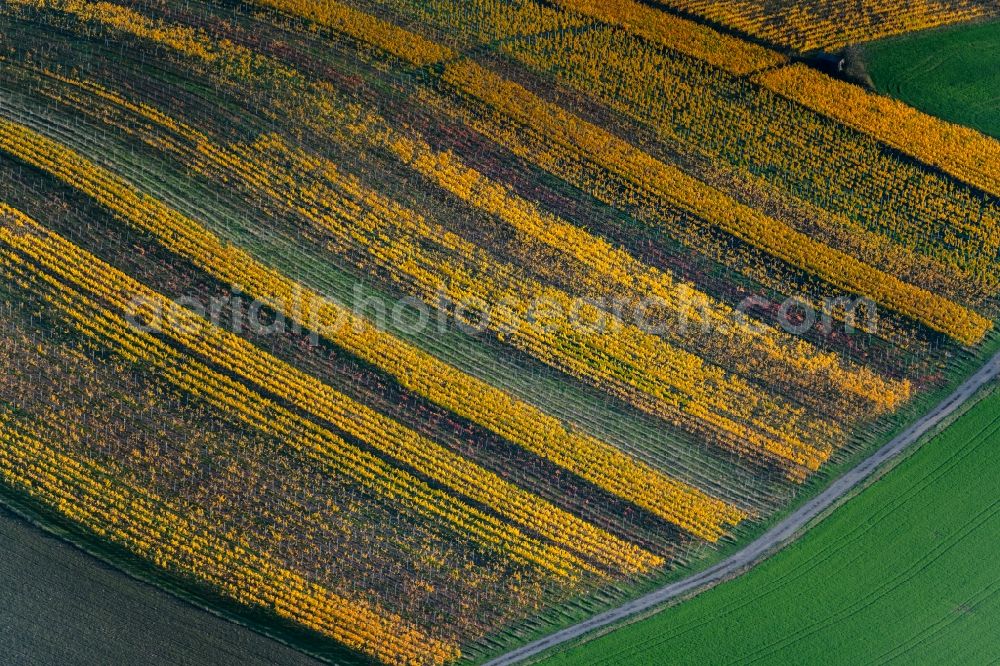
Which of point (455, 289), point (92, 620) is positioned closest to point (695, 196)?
point (455, 289)

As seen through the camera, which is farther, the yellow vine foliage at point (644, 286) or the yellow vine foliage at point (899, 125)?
the yellow vine foliage at point (899, 125)

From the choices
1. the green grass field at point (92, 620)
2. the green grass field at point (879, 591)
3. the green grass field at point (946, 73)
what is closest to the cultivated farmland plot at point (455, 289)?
the green grass field at point (946, 73)

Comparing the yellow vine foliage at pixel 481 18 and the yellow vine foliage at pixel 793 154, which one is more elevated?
the yellow vine foliage at pixel 481 18

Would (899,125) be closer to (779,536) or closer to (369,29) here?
(779,536)

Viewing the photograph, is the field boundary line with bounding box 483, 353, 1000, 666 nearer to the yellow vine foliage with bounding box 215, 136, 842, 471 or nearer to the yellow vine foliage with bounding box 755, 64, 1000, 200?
the yellow vine foliage with bounding box 215, 136, 842, 471

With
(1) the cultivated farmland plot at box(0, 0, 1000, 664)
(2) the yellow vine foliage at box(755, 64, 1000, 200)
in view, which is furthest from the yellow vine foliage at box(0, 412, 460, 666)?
(2) the yellow vine foliage at box(755, 64, 1000, 200)

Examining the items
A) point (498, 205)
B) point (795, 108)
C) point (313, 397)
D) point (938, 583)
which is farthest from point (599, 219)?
point (938, 583)

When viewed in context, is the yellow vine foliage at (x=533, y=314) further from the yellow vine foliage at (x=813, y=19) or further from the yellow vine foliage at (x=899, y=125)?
the yellow vine foliage at (x=813, y=19)

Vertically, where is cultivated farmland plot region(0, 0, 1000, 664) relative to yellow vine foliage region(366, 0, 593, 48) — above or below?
below
